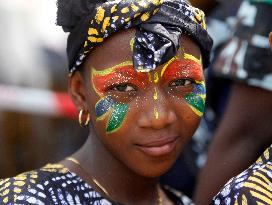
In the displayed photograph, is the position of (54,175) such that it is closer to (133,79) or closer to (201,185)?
(133,79)

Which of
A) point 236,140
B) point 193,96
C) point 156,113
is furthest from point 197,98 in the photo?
point 236,140

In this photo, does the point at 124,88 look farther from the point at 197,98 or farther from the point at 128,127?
the point at 197,98

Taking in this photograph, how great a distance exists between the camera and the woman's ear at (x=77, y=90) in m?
3.35

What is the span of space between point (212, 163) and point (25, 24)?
292 centimetres

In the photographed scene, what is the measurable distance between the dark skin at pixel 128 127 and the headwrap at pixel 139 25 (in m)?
0.04

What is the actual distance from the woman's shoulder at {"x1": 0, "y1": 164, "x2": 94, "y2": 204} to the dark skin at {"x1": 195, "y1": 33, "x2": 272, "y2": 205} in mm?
821

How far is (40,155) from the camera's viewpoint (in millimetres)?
6156

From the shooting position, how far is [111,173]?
3375 millimetres

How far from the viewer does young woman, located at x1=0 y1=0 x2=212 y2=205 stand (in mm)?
3084

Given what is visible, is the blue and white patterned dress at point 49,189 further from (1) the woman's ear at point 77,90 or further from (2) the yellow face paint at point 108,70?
(2) the yellow face paint at point 108,70

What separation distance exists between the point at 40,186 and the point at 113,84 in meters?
0.49

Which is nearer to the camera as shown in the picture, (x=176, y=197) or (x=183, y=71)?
(x=183, y=71)

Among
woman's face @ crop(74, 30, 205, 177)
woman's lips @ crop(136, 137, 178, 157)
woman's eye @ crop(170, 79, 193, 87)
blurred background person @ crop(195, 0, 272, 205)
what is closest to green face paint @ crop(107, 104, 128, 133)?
woman's face @ crop(74, 30, 205, 177)

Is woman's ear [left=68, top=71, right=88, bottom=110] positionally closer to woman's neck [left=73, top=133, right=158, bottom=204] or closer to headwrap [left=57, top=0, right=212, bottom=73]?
headwrap [left=57, top=0, right=212, bottom=73]
